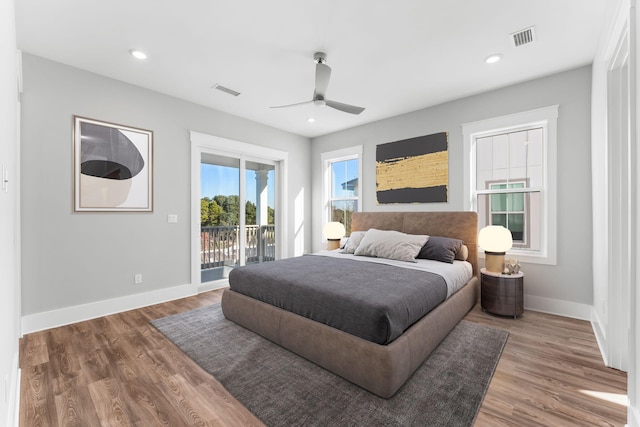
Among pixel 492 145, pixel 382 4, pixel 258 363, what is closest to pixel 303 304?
pixel 258 363

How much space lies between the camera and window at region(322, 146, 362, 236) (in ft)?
17.2

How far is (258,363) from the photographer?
7.15 feet

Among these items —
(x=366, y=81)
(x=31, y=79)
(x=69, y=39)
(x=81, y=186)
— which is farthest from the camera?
(x=366, y=81)

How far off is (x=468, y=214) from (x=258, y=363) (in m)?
3.12

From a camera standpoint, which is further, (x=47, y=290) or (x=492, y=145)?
(x=492, y=145)

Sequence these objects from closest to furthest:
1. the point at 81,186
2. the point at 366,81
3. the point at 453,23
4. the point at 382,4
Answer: the point at 382,4
the point at 453,23
the point at 81,186
the point at 366,81

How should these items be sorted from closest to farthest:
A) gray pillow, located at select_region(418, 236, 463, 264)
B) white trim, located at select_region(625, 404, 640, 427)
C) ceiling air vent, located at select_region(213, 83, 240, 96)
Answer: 1. white trim, located at select_region(625, 404, 640, 427)
2. gray pillow, located at select_region(418, 236, 463, 264)
3. ceiling air vent, located at select_region(213, 83, 240, 96)

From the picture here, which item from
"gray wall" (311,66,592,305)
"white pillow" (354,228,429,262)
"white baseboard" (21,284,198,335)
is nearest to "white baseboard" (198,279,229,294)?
"white baseboard" (21,284,198,335)

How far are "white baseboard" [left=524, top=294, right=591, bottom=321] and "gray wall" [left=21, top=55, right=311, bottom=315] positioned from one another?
14.5 feet

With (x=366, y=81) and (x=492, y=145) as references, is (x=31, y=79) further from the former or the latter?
(x=492, y=145)

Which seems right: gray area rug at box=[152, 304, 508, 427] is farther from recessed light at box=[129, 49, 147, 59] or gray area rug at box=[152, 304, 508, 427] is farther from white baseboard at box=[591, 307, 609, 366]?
recessed light at box=[129, 49, 147, 59]

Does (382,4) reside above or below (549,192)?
above

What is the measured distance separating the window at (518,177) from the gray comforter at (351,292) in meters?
1.70

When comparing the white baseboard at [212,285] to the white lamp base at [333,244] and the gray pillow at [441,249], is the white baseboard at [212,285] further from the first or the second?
the gray pillow at [441,249]
